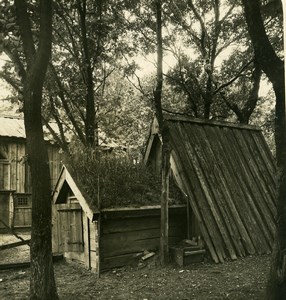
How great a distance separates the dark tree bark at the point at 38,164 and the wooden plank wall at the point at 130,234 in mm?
2055

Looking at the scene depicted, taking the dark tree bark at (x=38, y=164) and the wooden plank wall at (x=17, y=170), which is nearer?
the dark tree bark at (x=38, y=164)

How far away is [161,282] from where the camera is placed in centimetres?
684

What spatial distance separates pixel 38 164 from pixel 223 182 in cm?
506

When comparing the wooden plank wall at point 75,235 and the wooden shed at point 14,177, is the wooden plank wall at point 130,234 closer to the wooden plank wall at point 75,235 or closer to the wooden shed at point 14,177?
the wooden plank wall at point 75,235

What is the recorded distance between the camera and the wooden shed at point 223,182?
27.4ft

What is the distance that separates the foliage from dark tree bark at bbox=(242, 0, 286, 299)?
3793 mm

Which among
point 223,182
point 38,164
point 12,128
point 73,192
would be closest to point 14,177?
point 12,128

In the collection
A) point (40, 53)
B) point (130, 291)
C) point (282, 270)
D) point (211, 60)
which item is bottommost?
point (130, 291)

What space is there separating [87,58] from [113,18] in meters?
2.55

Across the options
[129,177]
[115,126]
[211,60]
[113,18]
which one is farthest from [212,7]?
[129,177]

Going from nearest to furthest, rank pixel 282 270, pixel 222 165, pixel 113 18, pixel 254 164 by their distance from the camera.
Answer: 1. pixel 282 270
2. pixel 222 165
3. pixel 254 164
4. pixel 113 18

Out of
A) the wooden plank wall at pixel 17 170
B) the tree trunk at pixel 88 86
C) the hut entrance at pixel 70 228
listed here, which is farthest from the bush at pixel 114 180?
the wooden plank wall at pixel 17 170

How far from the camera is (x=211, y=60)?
55.7 ft

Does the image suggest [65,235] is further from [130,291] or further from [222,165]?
[222,165]
